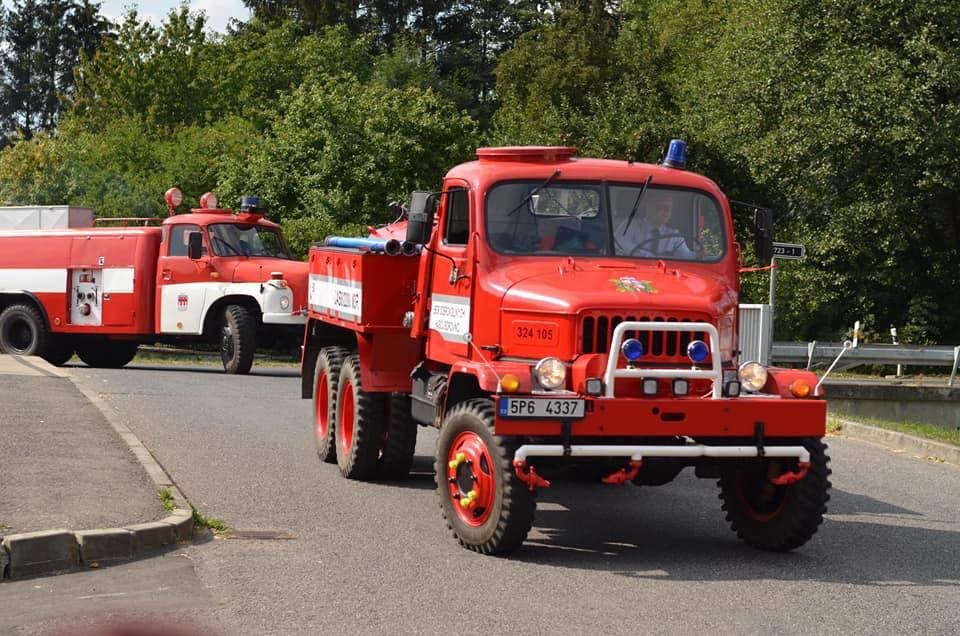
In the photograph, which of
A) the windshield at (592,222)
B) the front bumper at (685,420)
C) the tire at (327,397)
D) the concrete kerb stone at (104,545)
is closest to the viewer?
the concrete kerb stone at (104,545)

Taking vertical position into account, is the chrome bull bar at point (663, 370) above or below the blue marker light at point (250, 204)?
below

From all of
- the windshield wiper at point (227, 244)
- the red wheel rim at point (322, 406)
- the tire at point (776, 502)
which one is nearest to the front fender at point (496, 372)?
the tire at point (776, 502)

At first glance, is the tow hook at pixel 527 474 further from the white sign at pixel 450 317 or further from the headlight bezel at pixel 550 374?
the white sign at pixel 450 317

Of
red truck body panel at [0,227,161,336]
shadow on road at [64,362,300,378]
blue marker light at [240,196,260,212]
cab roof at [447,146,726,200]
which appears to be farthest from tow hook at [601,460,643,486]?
red truck body panel at [0,227,161,336]

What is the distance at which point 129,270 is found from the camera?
2616 cm

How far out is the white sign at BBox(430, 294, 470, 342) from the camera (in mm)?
10859

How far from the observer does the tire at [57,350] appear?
89.8ft

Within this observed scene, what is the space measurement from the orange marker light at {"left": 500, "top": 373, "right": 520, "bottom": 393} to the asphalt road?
40.8 inches

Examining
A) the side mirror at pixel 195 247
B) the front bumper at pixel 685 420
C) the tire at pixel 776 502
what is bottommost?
the tire at pixel 776 502

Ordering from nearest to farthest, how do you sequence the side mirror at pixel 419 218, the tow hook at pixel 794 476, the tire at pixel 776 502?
the tow hook at pixel 794 476
the tire at pixel 776 502
the side mirror at pixel 419 218

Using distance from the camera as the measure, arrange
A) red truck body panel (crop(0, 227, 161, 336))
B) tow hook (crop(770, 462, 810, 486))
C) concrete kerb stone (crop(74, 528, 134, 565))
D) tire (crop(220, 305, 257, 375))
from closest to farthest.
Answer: concrete kerb stone (crop(74, 528, 134, 565)) < tow hook (crop(770, 462, 810, 486)) < tire (crop(220, 305, 257, 375)) < red truck body panel (crop(0, 227, 161, 336))

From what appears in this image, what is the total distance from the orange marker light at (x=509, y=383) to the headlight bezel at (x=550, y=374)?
23 cm

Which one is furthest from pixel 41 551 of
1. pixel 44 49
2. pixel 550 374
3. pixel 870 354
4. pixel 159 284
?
pixel 44 49

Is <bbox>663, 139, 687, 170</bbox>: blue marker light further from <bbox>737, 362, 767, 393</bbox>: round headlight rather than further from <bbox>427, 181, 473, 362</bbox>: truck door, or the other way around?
<bbox>737, 362, 767, 393</bbox>: round headlight
